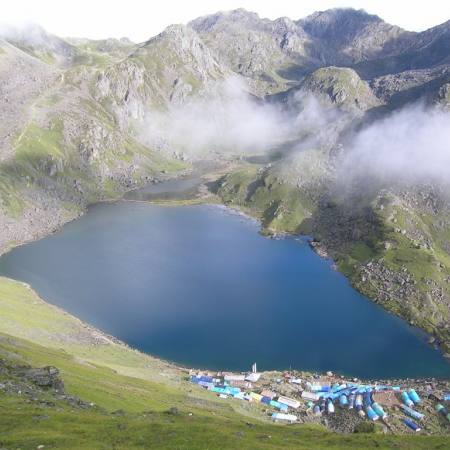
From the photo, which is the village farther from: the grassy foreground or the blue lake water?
the blue lake water

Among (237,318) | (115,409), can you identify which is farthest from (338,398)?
(115,409)

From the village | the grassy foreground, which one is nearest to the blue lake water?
the village

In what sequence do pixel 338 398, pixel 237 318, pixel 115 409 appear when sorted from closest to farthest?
pixel 115 409
pixel 338 398
pixel 237 318

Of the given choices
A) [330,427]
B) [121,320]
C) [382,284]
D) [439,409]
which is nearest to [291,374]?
[330,427]

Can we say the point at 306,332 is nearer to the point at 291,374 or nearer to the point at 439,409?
the point at 291,374

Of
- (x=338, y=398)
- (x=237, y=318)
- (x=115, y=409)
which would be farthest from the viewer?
(x=237, y=318)

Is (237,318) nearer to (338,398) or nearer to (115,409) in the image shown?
(338,398)
